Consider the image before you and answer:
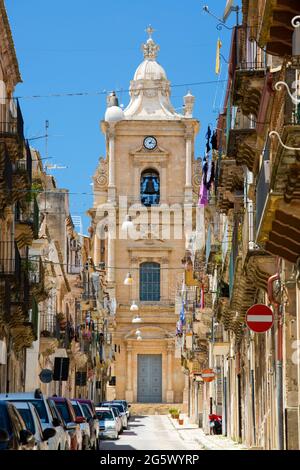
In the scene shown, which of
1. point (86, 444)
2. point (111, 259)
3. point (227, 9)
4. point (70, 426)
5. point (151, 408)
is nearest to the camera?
point (70, 426)

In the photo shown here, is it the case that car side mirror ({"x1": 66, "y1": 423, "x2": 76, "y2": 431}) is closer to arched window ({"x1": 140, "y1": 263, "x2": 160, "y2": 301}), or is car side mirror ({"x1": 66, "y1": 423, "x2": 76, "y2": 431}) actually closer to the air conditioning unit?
the air conditioning unit

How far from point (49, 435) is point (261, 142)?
9.03 m

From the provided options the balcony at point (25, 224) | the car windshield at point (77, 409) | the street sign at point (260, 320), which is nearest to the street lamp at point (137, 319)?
the balcony at point (25, 224)

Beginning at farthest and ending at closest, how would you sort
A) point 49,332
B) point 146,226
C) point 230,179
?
point 146,226 < point 49,332 < point 230,179

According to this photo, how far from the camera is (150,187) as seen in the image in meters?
80.8

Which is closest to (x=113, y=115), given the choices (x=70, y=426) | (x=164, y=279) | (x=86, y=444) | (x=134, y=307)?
(x=134, y=307)

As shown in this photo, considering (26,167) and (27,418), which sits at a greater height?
(26,167)

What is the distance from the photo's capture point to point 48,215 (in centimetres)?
5209

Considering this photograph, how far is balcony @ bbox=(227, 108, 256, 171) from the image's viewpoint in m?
23.7

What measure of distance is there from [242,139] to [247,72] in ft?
10.2

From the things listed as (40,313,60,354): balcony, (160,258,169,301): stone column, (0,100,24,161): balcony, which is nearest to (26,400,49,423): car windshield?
(0,100,24,161): balcony

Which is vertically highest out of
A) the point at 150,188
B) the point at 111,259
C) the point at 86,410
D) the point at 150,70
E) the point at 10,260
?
the point at 150,70

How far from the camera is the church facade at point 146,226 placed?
79.2 meters

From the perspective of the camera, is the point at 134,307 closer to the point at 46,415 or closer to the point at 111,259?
the point at 111,259
